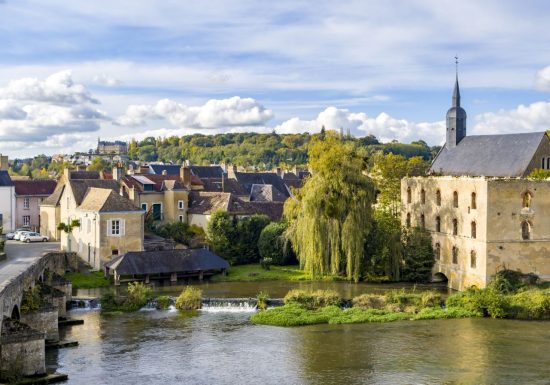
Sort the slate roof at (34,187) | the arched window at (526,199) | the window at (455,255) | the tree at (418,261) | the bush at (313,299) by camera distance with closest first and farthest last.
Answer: the bush at (313,299), the arched window at (526,199), the window at (455,255), the tree at (418,261), the slate roof at (34,187)

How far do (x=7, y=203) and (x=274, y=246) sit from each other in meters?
25.5

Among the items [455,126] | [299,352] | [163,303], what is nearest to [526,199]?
[299,352]

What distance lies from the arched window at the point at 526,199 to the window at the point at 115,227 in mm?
26264

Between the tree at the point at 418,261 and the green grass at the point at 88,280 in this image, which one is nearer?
the green grass at the point at 88,280

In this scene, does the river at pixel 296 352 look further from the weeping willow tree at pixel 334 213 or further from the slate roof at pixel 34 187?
the slate roof at pixel 34 187

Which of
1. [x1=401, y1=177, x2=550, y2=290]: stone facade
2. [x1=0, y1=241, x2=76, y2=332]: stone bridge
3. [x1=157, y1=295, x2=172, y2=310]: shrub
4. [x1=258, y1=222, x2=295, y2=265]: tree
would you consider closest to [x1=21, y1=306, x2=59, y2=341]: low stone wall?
[x1=0, y1=241, x2=76, y2=332]: stone bridge

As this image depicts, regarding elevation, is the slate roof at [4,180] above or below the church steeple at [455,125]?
below

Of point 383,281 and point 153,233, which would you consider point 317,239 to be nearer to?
point 383,281

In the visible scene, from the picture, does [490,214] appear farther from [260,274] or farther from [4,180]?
[4,180]

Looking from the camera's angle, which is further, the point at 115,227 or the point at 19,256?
the point at 115,227

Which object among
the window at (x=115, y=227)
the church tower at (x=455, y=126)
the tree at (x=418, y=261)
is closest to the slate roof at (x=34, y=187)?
the window at (x=115, y=227)

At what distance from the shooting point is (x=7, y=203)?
60406 millimetres

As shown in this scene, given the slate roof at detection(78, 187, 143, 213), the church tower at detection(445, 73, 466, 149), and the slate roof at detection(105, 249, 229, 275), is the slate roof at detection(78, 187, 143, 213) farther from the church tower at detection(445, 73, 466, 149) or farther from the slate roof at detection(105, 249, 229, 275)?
the church tower at detection(445, 73, 466, 149)

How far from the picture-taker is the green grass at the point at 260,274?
4691 cm
